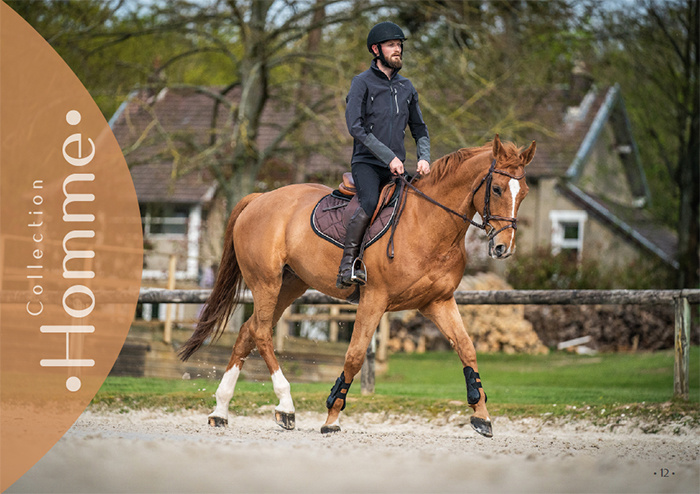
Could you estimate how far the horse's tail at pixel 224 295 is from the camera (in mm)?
7004

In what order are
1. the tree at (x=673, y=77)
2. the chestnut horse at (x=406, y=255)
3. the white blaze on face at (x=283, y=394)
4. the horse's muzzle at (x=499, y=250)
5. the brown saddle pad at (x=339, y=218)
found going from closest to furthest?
the horse's muzzle at (x=499, y=250), the chestnut horse at (x=406, y=255), the brown saddle pad at (x=339, y=218), the white blaze on face at (x=283, y=394), the tree at (x=673, y=77)

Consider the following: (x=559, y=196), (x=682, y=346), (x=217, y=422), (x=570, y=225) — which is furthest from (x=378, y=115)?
(x=570, y=225)

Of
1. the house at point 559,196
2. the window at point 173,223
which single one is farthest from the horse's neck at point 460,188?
the window at point 173,223

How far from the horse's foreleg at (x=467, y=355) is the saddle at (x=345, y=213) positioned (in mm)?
701

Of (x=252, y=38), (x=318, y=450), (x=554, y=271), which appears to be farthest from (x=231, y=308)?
(x=554, y=271)

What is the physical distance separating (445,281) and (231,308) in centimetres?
220

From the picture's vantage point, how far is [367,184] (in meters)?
5.98

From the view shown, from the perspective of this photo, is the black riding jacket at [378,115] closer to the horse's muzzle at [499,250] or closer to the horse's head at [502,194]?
the horse's head at [502,194]

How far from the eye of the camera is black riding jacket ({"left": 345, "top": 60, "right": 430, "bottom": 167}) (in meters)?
5.85

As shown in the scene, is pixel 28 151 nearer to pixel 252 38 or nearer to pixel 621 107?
pixel 252 38

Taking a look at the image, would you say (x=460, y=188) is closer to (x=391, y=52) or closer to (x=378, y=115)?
(x=378, y=115)

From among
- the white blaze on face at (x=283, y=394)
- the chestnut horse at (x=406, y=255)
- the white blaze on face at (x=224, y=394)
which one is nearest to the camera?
the chestnut horse at (x=406, y=255)

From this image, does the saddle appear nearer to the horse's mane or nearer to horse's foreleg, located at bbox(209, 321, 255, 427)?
the horse's mane

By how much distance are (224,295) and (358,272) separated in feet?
6.00
